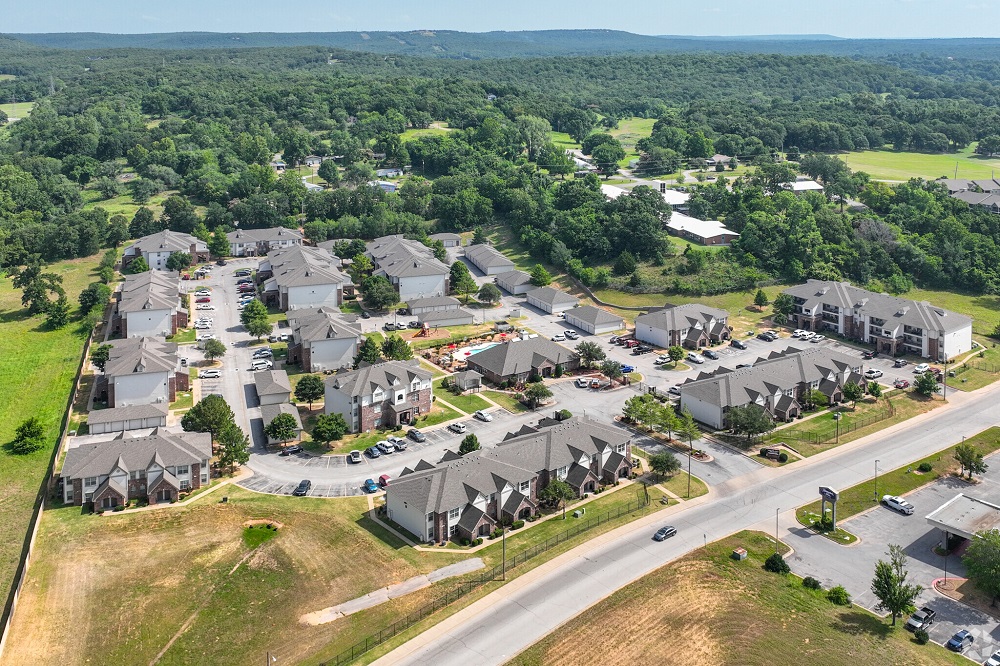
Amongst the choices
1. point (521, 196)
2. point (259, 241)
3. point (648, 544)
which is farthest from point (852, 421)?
point (259, 241)

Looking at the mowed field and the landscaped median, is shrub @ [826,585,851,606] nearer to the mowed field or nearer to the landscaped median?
the landscaped median

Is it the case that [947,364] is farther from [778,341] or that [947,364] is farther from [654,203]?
[654,203]

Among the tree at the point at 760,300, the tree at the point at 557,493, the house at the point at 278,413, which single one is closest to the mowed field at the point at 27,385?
the house at the point at 278,413

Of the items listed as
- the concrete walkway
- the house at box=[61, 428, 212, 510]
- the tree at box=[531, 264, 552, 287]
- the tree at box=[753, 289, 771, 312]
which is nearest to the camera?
the concrete walkway

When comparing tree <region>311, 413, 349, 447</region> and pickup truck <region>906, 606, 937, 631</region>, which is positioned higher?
tree <region>311, 413, 349, 447</region>

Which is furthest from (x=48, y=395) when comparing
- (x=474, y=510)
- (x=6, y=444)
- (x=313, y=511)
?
(x=474, y=510)

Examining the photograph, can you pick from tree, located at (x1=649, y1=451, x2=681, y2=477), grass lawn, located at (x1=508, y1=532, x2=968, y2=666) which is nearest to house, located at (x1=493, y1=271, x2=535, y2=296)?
tree, located at (x1=649, y1=451, x2=681, y2=477)
